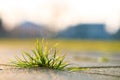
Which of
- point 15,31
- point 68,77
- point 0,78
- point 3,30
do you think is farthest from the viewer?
point 15,31

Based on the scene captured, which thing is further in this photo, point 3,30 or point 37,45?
point 3,30

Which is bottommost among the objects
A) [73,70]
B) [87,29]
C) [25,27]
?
[87,29]

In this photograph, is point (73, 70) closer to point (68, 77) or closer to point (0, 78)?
point (68, 77)

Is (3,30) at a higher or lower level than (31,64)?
lower

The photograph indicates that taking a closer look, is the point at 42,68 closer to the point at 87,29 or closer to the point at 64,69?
the point at 64,69

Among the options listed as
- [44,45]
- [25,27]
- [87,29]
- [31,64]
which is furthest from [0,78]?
[87,29]

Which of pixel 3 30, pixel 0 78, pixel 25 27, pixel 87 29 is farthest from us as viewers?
pixel 87 29

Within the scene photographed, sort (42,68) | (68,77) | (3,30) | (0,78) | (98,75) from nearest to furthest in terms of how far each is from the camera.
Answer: (0,78) → (68,77) → (98,75) → (42,68) → (3,30)

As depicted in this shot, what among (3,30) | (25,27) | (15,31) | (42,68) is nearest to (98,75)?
(42,68)

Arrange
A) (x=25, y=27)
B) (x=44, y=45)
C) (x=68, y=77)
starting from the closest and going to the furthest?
(x=68, y=77) < (x=44, y=45) < (x=25, y=27)
